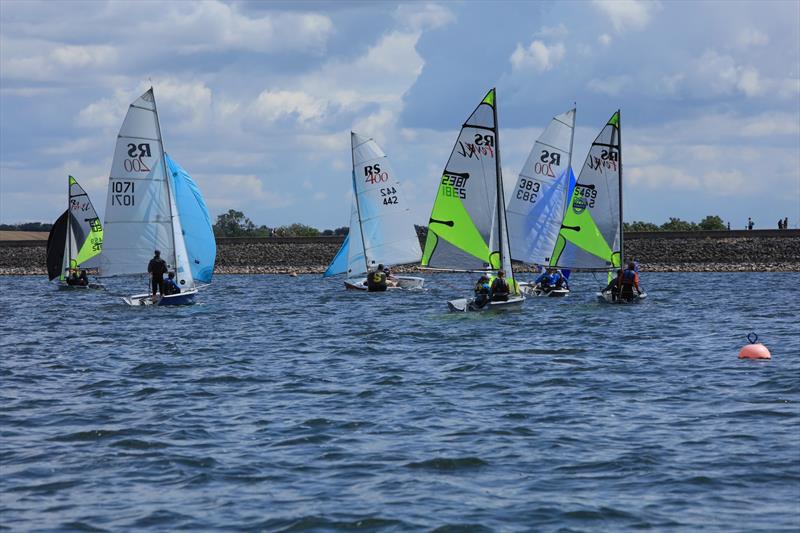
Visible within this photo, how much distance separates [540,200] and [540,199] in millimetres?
38

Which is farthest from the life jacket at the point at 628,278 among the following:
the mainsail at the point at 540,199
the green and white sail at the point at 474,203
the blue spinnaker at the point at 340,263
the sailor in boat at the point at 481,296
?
the blue spinnaker at the point at 340,263

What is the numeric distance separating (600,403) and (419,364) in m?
6.01

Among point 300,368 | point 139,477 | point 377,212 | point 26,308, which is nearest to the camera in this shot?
point 139,477

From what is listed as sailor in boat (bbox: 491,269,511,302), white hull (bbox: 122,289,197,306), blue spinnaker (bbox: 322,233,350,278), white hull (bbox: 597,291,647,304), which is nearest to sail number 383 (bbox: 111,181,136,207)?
white hull (bbox: 122,289,197,306)

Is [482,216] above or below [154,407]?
above

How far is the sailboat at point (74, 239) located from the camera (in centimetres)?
5659

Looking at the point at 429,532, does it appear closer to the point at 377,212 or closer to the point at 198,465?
the point at 198,465

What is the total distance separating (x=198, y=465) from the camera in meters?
13.4

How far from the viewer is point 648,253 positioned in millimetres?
84000

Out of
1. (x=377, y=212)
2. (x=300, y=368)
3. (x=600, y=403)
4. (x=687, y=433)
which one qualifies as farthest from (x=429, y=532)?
(x=377, y=212)

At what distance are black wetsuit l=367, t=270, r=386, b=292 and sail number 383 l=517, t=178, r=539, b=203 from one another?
755 centimetres

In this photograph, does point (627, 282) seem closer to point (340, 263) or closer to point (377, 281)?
point (377, 281)

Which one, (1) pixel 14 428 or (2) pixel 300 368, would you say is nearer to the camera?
(1) pixel 14 428

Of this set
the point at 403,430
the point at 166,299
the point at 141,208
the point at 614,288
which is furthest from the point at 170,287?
the point at 403,430
